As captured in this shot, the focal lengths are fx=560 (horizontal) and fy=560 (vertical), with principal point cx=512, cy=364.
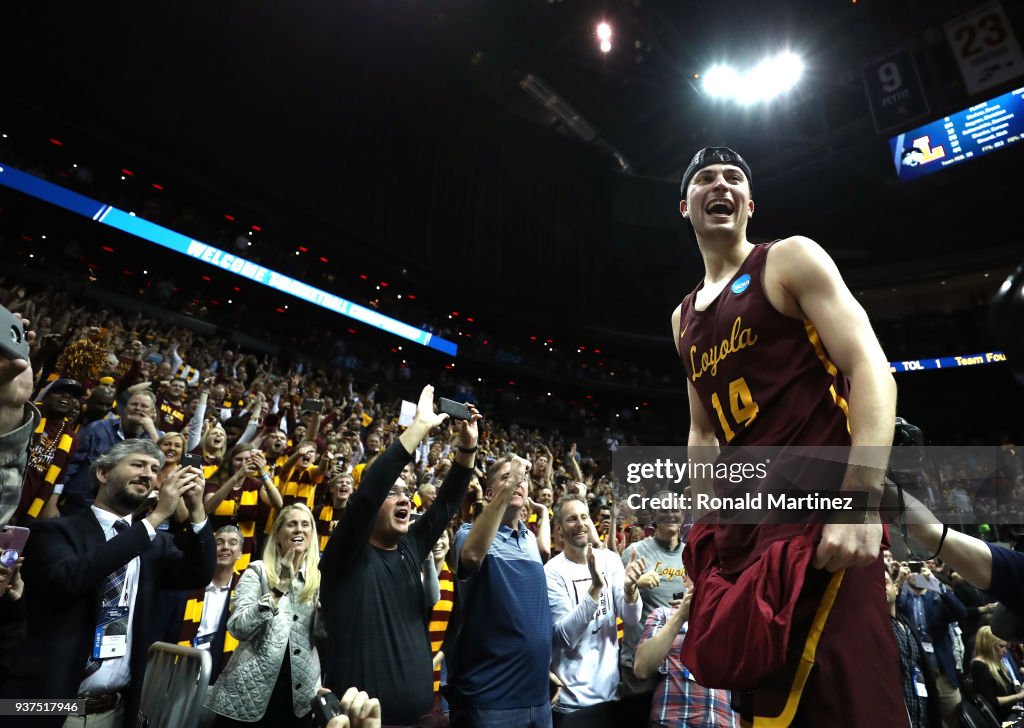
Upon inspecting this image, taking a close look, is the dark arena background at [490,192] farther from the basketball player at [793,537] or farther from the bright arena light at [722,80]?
the basketball player at [793,537]

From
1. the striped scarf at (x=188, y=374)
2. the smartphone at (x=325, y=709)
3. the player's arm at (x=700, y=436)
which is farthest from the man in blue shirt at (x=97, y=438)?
the striped scarf at (x=188, y=374)

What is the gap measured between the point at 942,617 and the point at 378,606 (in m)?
5.75

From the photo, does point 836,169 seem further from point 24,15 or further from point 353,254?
point 24,15

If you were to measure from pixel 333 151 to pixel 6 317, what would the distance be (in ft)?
63.1

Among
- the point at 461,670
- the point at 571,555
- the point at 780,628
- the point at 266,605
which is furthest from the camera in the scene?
the point at 571,555

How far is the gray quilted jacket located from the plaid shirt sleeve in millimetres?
2143

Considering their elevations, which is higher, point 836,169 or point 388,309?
point 836,169

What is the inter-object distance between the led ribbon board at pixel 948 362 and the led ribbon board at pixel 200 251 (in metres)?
16.7

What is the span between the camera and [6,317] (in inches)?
38.8

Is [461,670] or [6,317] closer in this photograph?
[6,317]

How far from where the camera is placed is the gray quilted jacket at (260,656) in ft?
9.03

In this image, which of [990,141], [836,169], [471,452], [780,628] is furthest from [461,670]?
[836,169]

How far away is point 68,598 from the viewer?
94.5 inches

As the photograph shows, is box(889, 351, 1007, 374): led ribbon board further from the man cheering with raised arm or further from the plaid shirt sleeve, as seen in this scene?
the plaid shirt sleeve
